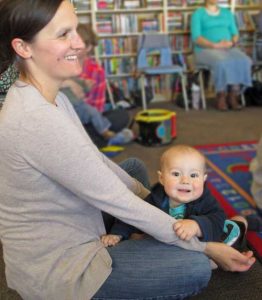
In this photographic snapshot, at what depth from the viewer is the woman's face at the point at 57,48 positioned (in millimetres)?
957

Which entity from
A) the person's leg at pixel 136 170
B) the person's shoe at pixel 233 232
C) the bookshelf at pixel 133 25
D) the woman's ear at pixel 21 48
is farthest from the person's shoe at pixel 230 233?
the bookshelf at pixel 133 25

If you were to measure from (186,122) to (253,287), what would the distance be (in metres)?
2.48

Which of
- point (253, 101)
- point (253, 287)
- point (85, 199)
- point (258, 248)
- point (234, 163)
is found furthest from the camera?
point (253, 101)

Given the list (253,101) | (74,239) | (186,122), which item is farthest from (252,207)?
(253,101)

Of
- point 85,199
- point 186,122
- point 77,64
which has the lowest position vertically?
point 186,122

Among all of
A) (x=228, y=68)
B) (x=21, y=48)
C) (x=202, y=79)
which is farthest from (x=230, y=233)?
(x=202, y=79)

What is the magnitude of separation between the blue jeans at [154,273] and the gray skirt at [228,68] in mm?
3173

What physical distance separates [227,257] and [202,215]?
0.45ft

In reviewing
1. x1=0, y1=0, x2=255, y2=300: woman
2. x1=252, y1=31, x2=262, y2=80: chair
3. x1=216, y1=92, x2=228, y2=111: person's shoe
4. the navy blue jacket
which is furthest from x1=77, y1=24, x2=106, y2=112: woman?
x1=252, y1=31, x2=262, y2=80: chair

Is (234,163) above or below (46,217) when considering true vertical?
below

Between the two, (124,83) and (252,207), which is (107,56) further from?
(252,207)

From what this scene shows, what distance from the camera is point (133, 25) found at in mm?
4492

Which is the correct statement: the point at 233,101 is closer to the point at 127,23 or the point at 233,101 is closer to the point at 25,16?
the point at 127,23

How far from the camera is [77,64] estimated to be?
1053 millimetres
